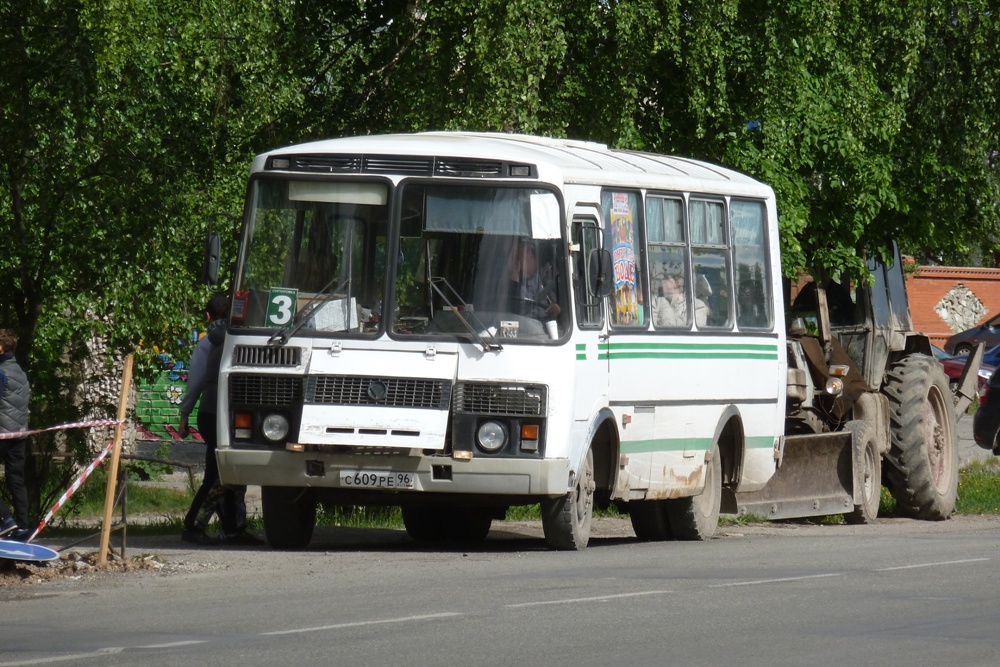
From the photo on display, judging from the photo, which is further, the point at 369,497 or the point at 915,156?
the point at 915,156

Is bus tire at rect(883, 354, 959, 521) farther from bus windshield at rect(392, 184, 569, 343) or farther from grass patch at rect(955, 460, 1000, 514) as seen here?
bus windshield at rect(392, 184, 569, 343)

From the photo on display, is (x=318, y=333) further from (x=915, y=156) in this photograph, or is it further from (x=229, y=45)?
(x=915, y=156)

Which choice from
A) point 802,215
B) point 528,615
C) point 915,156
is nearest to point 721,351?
point 802,215

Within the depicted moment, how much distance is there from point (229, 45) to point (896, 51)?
302 inches

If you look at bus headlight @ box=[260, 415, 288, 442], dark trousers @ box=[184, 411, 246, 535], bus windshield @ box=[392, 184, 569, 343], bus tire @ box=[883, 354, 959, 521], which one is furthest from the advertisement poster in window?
bus tire @ box=[883, 354, 959, 521]

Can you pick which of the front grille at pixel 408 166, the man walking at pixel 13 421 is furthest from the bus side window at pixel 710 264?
the man walking at pixel 13 421

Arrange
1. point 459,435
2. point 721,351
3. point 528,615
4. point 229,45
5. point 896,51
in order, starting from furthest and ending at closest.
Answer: point 896,51, point 229,45, point 721,351, point 459,435, point 528,615

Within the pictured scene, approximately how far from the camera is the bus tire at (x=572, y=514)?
1411 centimetres

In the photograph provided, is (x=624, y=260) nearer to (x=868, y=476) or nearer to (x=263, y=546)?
(x=263, y=546)

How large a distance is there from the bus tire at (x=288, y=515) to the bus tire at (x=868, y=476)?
6.69 meters

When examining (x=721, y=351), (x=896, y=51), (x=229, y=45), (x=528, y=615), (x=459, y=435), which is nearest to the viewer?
(x=528, y=615)

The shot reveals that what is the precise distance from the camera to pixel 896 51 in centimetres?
2244

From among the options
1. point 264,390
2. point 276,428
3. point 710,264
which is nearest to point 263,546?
point 276,428

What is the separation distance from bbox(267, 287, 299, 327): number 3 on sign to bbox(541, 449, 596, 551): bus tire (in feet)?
7.50
